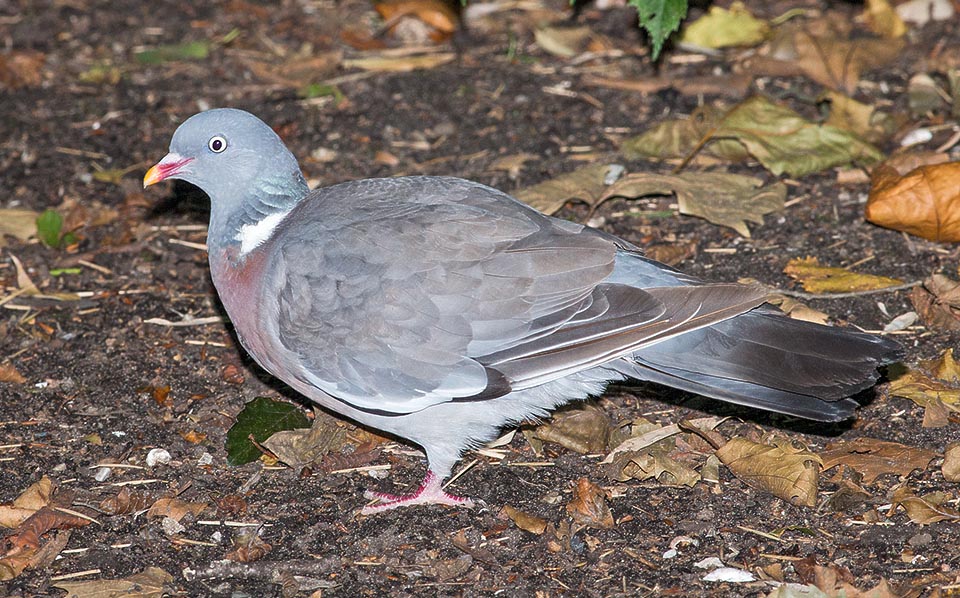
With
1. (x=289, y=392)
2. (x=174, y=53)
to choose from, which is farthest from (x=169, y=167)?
(x=174, y=53)

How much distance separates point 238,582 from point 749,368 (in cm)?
179

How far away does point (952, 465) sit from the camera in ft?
12.4

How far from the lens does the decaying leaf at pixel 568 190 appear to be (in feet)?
17.2

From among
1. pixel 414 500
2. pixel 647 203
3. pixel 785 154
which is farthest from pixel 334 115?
pixel 414 500

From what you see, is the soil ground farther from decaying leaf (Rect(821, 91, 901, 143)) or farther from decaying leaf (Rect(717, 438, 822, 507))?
decaying leaf (Rect(821, 91, 901, 143))

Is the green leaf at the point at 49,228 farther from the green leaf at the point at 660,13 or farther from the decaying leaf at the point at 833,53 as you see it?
the decaying leaf at the point at 833,53

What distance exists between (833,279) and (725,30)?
7.51 ft

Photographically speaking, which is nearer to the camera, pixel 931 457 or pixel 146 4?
pixel 931 457

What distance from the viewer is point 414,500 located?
12.9 ft

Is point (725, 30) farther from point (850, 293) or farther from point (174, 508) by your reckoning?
point (174, 508)

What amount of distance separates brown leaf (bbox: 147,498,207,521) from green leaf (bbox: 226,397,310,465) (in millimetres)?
251

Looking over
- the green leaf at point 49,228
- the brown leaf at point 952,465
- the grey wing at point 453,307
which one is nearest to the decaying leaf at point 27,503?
the grey wing at point 453,307

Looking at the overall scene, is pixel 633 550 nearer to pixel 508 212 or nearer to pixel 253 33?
pixel 508 212

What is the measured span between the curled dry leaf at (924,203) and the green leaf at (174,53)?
4037 mm
